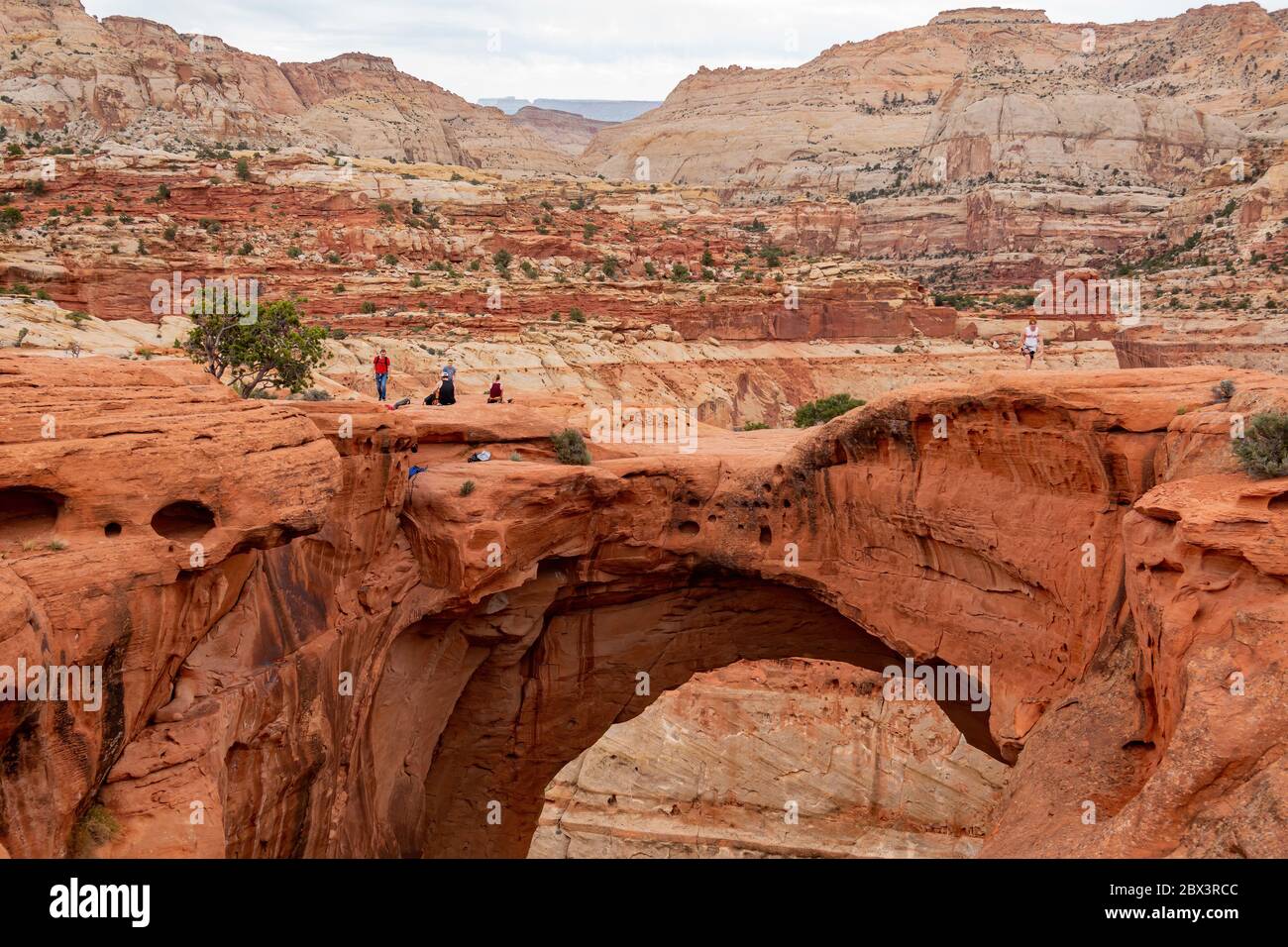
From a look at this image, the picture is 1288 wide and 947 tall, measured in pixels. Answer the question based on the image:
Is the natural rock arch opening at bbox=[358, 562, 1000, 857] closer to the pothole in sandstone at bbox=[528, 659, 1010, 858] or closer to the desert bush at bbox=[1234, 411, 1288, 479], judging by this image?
the pothole in sandstone at bbox=[528, 659, 1010, 858]

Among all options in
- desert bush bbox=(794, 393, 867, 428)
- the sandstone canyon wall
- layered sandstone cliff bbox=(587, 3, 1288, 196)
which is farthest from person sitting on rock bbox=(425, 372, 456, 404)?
layered sandstone cliff bbox=(587, 3, 1288, 196)

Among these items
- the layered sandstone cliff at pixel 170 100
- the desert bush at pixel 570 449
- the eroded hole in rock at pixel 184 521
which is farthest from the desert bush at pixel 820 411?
the layered sandstone cliff at pixel 170 100

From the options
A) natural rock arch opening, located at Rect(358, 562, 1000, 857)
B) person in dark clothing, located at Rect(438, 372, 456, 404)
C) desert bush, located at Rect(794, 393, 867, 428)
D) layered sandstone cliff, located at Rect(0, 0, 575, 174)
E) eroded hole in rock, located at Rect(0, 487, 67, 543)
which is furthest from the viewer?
layered sandstone cliff, located at Rect(0, 0, 575, 174)

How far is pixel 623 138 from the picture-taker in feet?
519

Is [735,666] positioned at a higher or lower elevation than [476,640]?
lower

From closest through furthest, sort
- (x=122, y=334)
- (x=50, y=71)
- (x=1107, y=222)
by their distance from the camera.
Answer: (x=122, y=334)
(x=50, y=71)
(x=1107, y=222)

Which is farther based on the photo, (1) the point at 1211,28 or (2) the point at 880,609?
(1) the point at 1211,28

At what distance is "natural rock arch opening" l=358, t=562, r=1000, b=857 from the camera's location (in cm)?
1906

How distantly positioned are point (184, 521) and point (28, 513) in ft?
5.24

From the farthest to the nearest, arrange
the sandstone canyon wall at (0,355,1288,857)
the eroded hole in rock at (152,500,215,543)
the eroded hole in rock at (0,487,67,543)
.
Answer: the eroded hole in rock at (152,500,215,543) → the eroded hole in rock at (0,487,67,543) → the sandstone canyon wall at (0,355,1288,857)

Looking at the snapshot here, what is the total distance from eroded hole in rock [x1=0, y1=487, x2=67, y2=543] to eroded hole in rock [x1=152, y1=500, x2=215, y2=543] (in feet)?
3.48
